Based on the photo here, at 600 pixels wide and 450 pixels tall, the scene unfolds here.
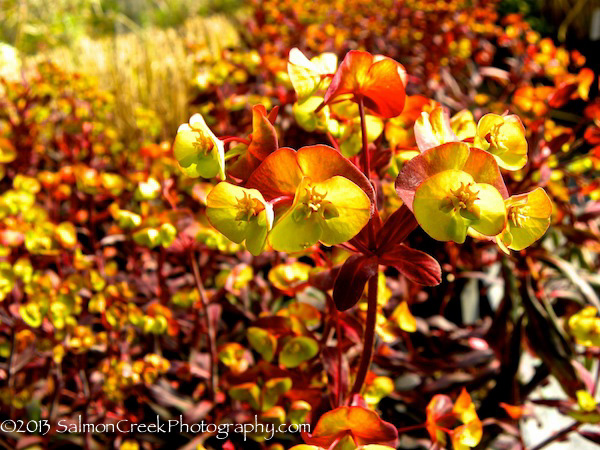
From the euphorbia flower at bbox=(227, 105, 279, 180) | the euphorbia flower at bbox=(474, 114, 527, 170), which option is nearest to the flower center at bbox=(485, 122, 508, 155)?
the euphorbia flower at bbox=(474, 114, 527, 170)

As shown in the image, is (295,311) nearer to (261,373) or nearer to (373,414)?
(261,373)

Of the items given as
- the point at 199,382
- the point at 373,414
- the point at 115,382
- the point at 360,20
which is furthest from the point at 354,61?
the point at 360,20

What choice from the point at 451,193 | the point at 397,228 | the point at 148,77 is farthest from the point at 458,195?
the point at 148,77

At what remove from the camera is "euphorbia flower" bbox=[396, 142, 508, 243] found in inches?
17.0

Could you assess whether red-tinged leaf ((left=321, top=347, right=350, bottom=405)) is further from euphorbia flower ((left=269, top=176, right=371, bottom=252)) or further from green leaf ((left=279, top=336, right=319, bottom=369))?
euphorbia flower ((left=269, top=176, right=371, bottom=252))

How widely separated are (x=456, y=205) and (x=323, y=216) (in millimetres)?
117

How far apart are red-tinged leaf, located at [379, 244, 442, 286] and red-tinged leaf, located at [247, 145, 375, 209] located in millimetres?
94

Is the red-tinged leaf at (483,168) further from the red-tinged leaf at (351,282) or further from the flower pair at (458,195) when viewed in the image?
the red-tinged leaf at (351,282)

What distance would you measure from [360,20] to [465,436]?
329 cm

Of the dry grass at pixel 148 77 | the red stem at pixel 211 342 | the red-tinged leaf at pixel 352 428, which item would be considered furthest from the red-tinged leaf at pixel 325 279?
the dry grass at pixel 148 77

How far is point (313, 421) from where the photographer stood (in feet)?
2.33

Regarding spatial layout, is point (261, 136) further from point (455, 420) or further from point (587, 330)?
point (587, 330)

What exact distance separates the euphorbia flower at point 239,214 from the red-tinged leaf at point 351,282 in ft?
0.36

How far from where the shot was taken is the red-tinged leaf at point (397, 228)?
0.53 m
